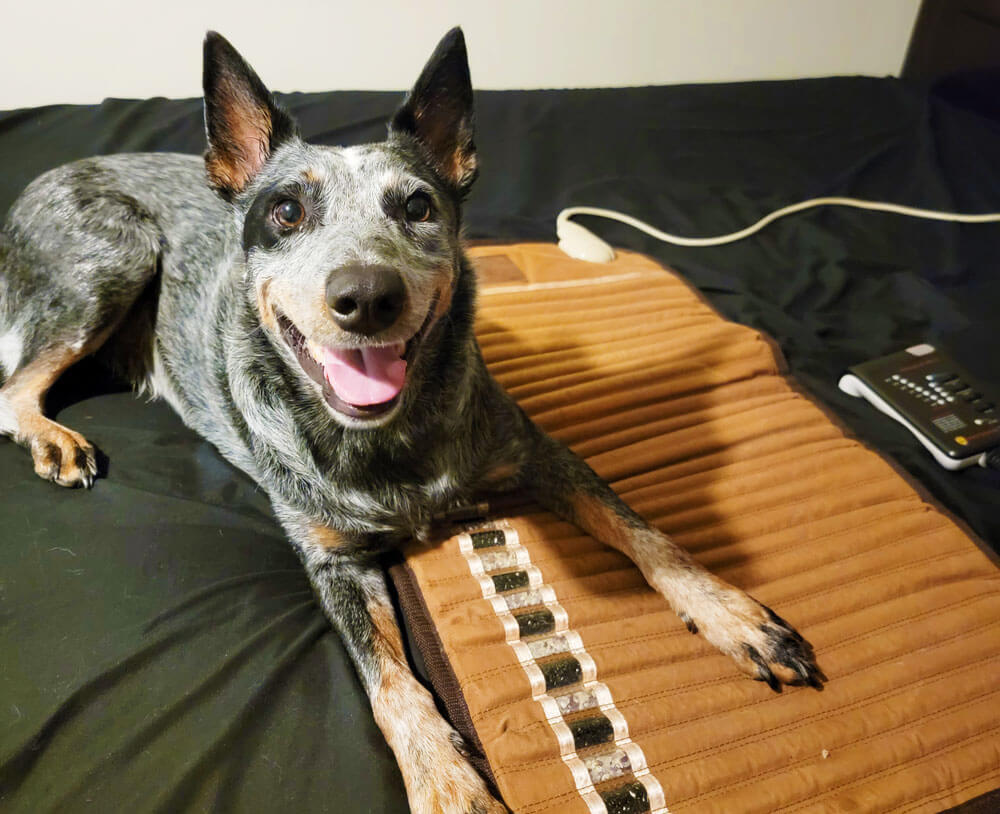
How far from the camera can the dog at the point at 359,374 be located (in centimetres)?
151

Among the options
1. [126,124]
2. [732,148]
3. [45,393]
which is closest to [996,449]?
[732,148]

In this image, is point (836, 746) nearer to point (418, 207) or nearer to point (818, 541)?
point (818, 541)

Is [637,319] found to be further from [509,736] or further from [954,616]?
[509,736]

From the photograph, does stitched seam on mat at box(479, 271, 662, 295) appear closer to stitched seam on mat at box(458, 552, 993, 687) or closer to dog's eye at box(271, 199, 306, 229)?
dog's eye at box(271, 199, 306, 229)

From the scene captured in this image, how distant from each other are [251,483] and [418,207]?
3.26ft

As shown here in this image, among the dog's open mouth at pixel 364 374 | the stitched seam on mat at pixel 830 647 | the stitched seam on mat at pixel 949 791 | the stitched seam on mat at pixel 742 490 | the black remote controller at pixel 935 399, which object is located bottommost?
the stitched seam on mat at pixel 949 791

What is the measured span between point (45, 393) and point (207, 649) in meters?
1.17

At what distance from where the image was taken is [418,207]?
1.72m

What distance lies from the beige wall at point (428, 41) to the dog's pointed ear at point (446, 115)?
2.17 metres

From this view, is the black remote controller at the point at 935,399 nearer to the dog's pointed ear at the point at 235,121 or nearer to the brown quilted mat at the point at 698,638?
the brown quilted mat at the point at 698,638

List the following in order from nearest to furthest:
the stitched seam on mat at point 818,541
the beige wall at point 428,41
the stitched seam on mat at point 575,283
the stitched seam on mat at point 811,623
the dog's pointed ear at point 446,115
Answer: the stitched seam on mat at point 811,623 → the dog's pointed ear at point 446,115 → the stitched seam on mat at point 818,541 → the stitched seam on mat at point 575,283 → the beige wall at point 428,41

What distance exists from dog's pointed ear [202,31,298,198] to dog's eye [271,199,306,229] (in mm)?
268

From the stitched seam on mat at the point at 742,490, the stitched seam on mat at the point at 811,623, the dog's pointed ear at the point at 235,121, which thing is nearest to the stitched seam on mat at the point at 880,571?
the stitched seam on mat at the point at 811,623

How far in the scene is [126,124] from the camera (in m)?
3.21
